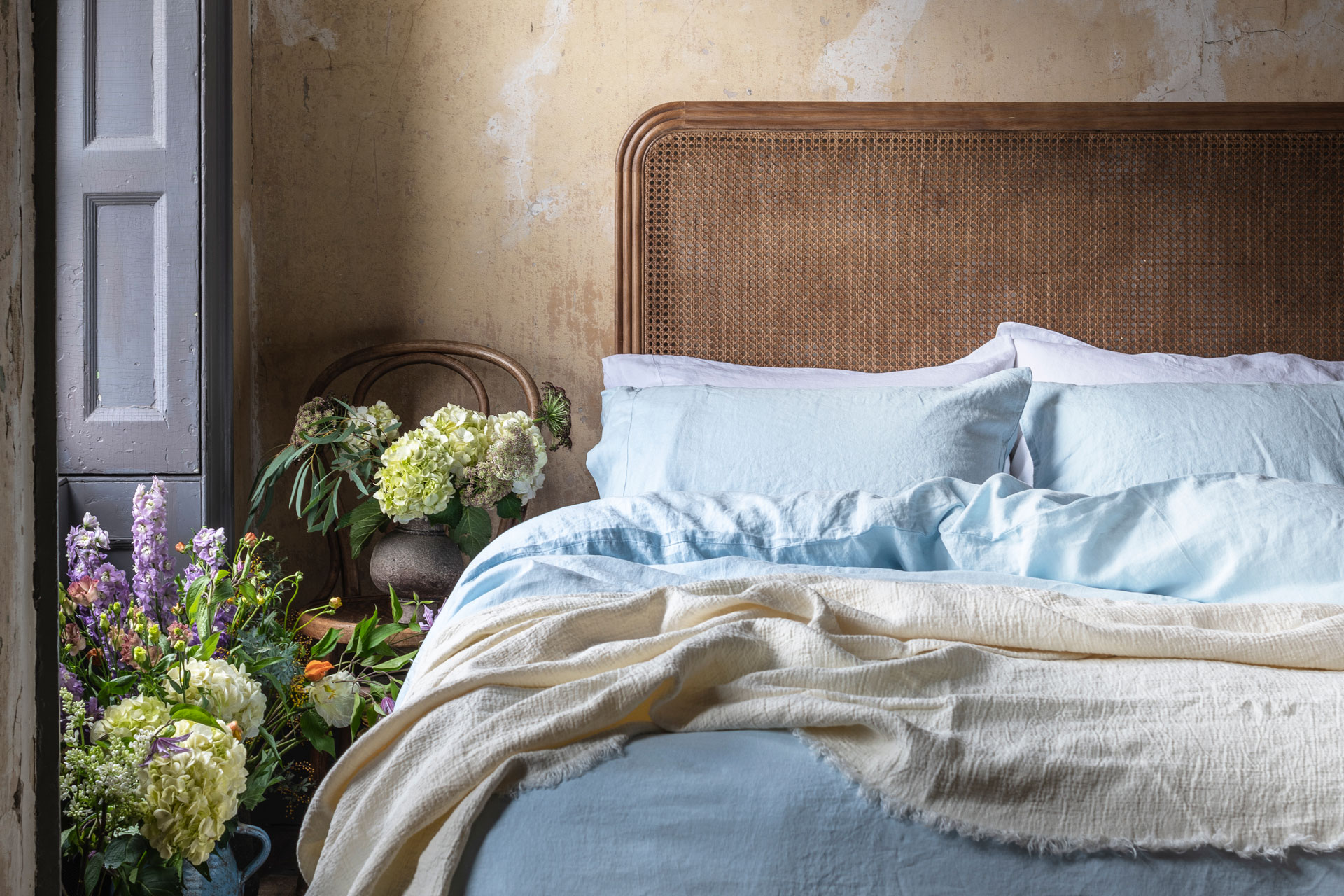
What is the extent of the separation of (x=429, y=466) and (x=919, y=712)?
4.23 feet

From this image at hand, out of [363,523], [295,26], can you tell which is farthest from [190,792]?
[295,26]

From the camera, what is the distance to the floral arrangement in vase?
119 centimetres

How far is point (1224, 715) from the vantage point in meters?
0.96

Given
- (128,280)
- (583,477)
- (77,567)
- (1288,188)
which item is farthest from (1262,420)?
(128,280)

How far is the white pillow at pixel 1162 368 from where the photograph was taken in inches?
89.1

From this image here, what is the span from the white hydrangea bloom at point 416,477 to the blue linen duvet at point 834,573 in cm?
33

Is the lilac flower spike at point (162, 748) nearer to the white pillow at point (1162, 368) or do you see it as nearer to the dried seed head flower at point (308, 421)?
the dried seed head flower at point (308, 421)

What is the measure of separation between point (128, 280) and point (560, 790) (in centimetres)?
158

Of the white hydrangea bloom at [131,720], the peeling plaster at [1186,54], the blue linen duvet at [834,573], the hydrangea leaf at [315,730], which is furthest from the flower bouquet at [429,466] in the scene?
the peeling plaster at [1186,54]

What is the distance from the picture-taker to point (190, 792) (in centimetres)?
118

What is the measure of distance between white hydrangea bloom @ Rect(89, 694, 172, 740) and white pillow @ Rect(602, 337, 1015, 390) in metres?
1.29

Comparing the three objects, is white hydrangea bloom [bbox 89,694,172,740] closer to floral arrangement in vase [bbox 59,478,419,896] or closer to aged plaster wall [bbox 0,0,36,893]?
floral arrangement in vase [bbox 59,478,419,896]

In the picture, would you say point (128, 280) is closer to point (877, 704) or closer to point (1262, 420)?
point (877, 704)

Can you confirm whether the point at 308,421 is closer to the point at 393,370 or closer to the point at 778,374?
the point at 393,370
